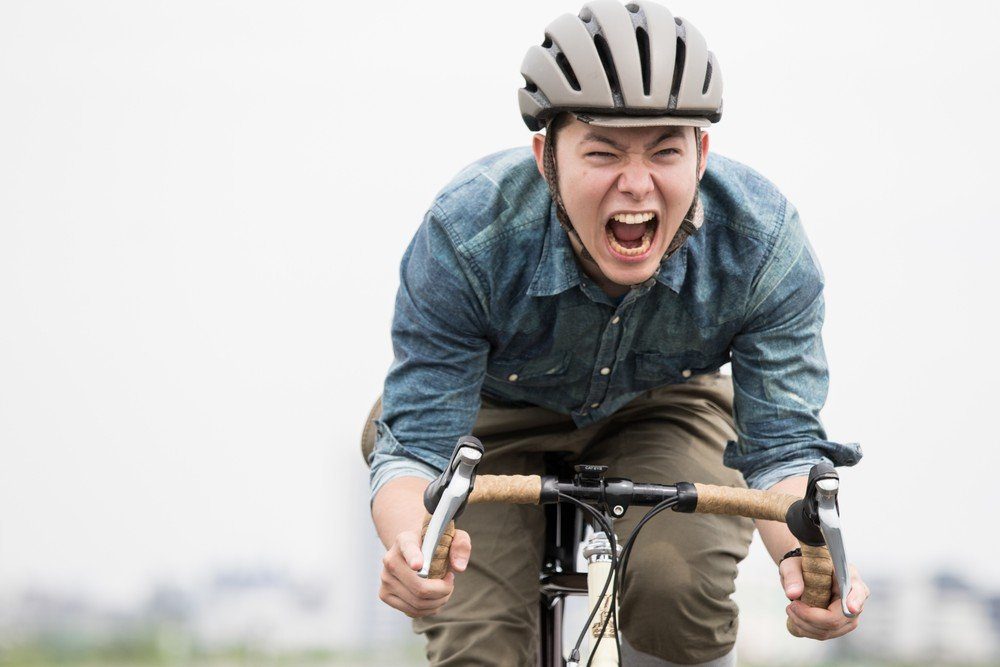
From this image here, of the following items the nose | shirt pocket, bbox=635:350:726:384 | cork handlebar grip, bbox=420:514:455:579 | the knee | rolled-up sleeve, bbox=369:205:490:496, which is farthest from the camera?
shirt pocket, bbox=635:350:726:384

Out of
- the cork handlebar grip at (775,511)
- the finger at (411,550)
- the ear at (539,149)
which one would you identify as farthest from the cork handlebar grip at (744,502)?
the ear at (539,149)

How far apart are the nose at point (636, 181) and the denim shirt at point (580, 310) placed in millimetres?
301

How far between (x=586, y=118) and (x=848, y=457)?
3.38 ft

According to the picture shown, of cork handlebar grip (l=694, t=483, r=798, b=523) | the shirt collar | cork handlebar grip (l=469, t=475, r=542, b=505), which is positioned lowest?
cork handlebar grip (l=694, t=483, r=798, b=523)

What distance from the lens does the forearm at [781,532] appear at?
10.6 feet

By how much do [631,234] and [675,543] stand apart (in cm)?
84

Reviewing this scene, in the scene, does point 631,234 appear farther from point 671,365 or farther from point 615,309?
point 671,365

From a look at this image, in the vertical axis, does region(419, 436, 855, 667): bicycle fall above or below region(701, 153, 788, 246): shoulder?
below

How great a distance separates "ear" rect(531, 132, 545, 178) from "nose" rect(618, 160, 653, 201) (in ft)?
1.02

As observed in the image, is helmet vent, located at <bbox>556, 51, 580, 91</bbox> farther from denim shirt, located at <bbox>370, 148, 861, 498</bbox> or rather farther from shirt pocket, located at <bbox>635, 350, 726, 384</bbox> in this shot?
shirt pocket, located at <bbox>635, 350, 726, 384</bbox>

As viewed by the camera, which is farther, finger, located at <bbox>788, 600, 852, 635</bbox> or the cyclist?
the cyclist

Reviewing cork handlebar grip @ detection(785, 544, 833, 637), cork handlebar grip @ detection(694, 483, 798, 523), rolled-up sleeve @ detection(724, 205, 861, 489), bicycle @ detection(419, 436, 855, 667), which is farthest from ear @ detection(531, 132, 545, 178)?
cork handlebar grip @ detection(785, 544, 833, 637)

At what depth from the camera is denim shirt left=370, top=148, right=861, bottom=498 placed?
3459 mm

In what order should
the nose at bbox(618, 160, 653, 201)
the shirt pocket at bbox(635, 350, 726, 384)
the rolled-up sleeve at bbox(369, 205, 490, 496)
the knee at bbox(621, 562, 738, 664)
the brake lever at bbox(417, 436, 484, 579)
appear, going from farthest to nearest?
the shirt pocket at bbox(635, 350, 726, 384)
the knee at bbox(621, 562, 738, 664)
the rolled-up sleeve at bbox(369, 205, 490, 496)
the nose at bbox(618, 160, 653, 201)
the brake lever at bbox(417, 436, 484, 579)
